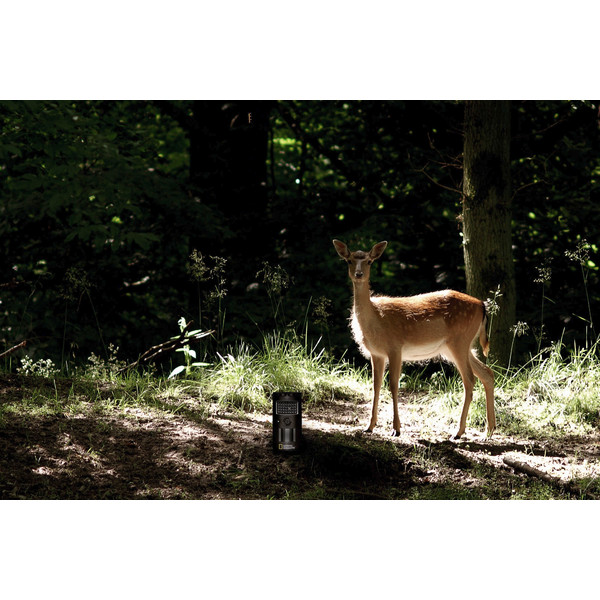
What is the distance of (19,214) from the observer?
248 inches

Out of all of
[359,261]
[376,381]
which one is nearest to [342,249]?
[359,261]

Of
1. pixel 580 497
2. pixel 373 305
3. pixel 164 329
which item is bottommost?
pixel 580 497

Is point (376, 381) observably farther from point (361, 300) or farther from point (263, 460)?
point (263, 460)

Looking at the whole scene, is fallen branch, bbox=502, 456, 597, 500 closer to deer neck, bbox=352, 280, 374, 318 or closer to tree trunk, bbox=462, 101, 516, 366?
tree trunk, bbox=462, 101, 516, 366

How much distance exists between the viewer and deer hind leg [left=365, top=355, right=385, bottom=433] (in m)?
4.92

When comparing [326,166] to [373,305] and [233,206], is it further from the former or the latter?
[373,305]

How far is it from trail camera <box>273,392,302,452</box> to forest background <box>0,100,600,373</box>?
0.96 meters

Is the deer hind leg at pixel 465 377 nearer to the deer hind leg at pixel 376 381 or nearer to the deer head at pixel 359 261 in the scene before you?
the deer hind leg at pixel 376 381

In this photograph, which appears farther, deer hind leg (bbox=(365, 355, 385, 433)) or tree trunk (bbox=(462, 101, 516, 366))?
tree trunk (bbox=(462, 101, 516, 366))

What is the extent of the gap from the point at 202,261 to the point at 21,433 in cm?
191

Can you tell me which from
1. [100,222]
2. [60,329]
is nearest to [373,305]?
[100,222]

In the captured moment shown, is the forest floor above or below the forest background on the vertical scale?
below

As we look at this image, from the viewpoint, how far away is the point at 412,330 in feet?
16.5

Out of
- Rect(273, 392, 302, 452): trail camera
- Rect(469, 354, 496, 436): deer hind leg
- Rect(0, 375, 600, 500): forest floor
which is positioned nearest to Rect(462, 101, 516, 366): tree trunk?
Rect(469, 354, 496, 436): deer hind leg
